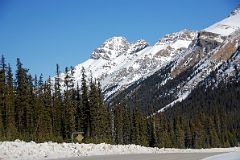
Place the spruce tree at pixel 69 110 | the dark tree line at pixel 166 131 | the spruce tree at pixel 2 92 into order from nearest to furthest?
the spruce tree at pixel 2 92, the spruce tree at pixel 69 110, the dark tree line at pixel 166 131

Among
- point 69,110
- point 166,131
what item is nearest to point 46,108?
point 69,110

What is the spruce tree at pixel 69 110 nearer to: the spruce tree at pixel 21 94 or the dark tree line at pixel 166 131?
the spruce tree at pixel 21 94

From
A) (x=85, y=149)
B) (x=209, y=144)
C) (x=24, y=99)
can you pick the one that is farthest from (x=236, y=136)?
(x=85, y=149)

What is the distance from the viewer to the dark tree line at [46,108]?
72562mm

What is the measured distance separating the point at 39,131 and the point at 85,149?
46.6 metres

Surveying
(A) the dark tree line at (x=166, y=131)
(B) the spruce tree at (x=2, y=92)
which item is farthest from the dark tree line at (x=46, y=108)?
(A) the dark tree line at (x=166, y=131)

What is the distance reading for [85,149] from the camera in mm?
32000

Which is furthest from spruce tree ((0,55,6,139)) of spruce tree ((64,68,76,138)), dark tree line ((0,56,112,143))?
spruce tree ((64,68,76,138))

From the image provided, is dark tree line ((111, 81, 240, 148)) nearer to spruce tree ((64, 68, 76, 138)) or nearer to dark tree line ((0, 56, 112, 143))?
dark tree line ((0, 56, 112, 143))

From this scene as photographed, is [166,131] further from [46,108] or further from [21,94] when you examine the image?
[21,94]

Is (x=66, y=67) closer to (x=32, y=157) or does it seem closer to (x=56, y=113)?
(x=56, y=113)

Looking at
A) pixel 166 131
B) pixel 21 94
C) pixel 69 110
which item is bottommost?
pixel 166 131

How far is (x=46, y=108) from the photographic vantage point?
261 feet

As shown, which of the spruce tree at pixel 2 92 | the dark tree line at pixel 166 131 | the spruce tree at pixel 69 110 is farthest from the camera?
the dark tree line at pixel 166 131
